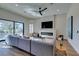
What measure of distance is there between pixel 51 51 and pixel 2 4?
1.73 m

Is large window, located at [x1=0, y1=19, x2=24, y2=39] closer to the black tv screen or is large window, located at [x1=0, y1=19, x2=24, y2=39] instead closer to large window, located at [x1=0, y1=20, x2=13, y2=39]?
large window, located at [x1=0, y1=20, x2=13, y2=39]

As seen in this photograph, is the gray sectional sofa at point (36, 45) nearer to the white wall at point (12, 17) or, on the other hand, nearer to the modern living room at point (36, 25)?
the modern living room at point (36, 25)

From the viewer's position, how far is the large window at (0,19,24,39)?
8.52 feet

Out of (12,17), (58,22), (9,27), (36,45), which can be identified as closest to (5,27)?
(9,27)

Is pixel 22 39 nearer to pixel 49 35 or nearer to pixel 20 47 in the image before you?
pixel 20 47

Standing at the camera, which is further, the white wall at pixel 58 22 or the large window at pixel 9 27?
the white wall at pixel 58 22


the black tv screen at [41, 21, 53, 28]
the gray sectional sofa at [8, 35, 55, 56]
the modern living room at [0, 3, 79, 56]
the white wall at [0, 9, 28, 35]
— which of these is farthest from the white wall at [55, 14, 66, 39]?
Answer: the white wall at [0, 9, 28, 35]

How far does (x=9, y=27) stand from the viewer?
2.76 m

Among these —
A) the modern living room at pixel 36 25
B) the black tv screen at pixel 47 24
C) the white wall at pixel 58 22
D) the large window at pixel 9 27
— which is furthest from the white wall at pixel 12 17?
the black tv screen at pixel 47 24

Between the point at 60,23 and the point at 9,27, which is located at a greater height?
the point at 60,23

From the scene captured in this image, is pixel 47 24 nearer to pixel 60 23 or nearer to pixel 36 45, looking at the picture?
pixel 60 23

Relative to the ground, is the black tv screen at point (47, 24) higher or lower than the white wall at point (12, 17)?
lower

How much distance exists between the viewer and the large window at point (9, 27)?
8.52ft

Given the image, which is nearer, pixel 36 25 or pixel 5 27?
pixel 5 27
